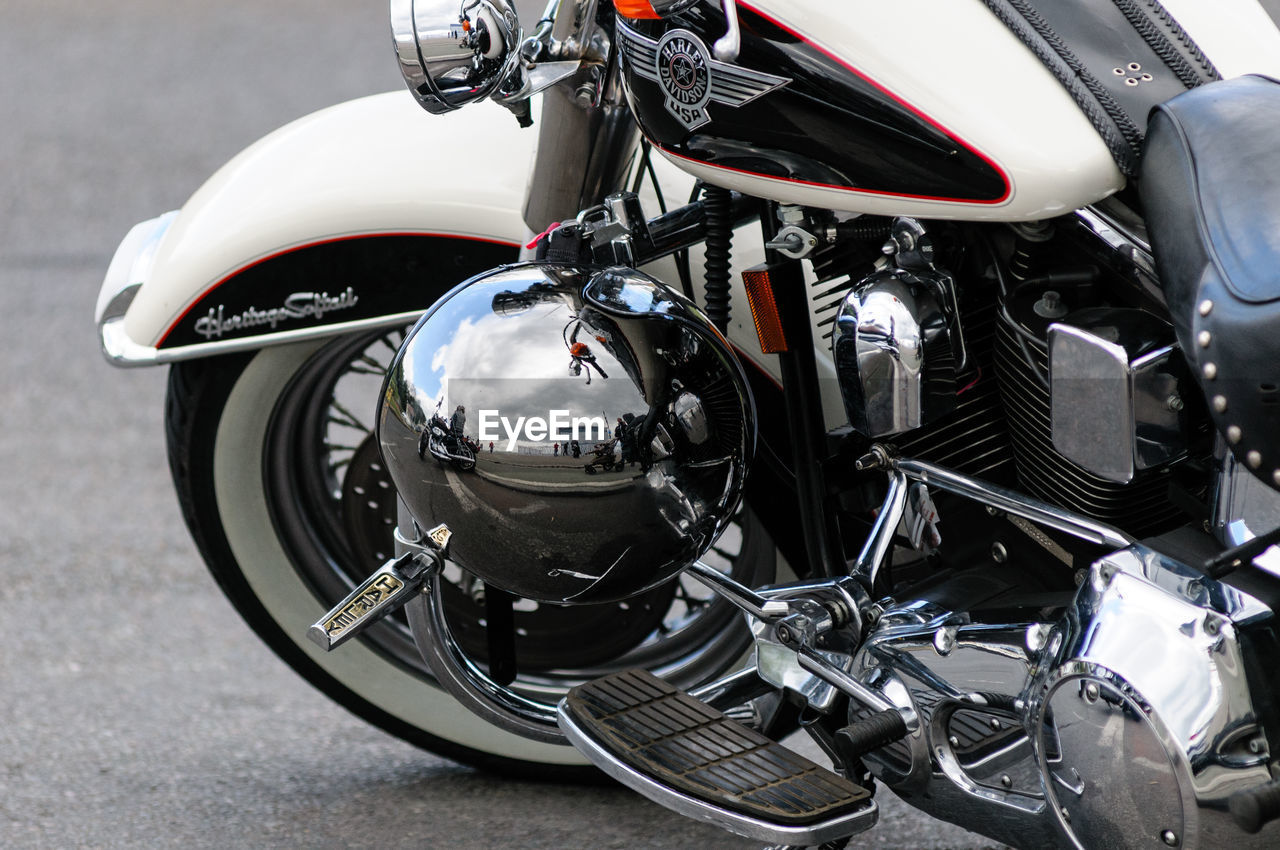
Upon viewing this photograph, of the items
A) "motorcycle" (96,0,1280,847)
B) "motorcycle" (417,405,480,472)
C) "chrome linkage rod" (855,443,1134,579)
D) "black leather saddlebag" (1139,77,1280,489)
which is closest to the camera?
"black leather saddlebag" (1139,77,1280,489)

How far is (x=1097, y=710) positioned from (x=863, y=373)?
0.39 metres

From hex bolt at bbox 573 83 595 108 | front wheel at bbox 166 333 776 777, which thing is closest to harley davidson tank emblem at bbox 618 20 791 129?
hex bolt at bbox 573 83 595 108

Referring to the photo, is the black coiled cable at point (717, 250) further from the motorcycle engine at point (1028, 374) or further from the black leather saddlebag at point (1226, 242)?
the black leather saddlebag at point (1226, 242)

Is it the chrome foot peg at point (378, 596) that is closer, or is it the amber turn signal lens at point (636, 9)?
the amber turn signal lens at point (636, 9)

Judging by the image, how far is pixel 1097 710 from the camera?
1.37m

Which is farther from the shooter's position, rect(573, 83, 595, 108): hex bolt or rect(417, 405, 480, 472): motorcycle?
rect(573, 83, 595, 108): hex bolt

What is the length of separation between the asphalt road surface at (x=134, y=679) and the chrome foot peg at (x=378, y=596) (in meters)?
0.52

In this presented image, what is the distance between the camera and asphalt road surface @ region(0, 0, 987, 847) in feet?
7.12

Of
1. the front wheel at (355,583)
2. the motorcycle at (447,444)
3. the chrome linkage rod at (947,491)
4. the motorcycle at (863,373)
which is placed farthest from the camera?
the front wheel at (355,583)

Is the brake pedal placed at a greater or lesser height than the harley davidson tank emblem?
lesser

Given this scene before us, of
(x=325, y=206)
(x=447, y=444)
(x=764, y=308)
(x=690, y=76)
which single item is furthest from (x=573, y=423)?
(x=325, y=206)

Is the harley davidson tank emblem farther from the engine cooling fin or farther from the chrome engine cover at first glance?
the chrome engine cover

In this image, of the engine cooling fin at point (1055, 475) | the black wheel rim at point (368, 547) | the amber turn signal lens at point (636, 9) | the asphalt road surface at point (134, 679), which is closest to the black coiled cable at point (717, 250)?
the amber turn signal lens at point (636, 9)

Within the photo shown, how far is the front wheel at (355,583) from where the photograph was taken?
216cm
